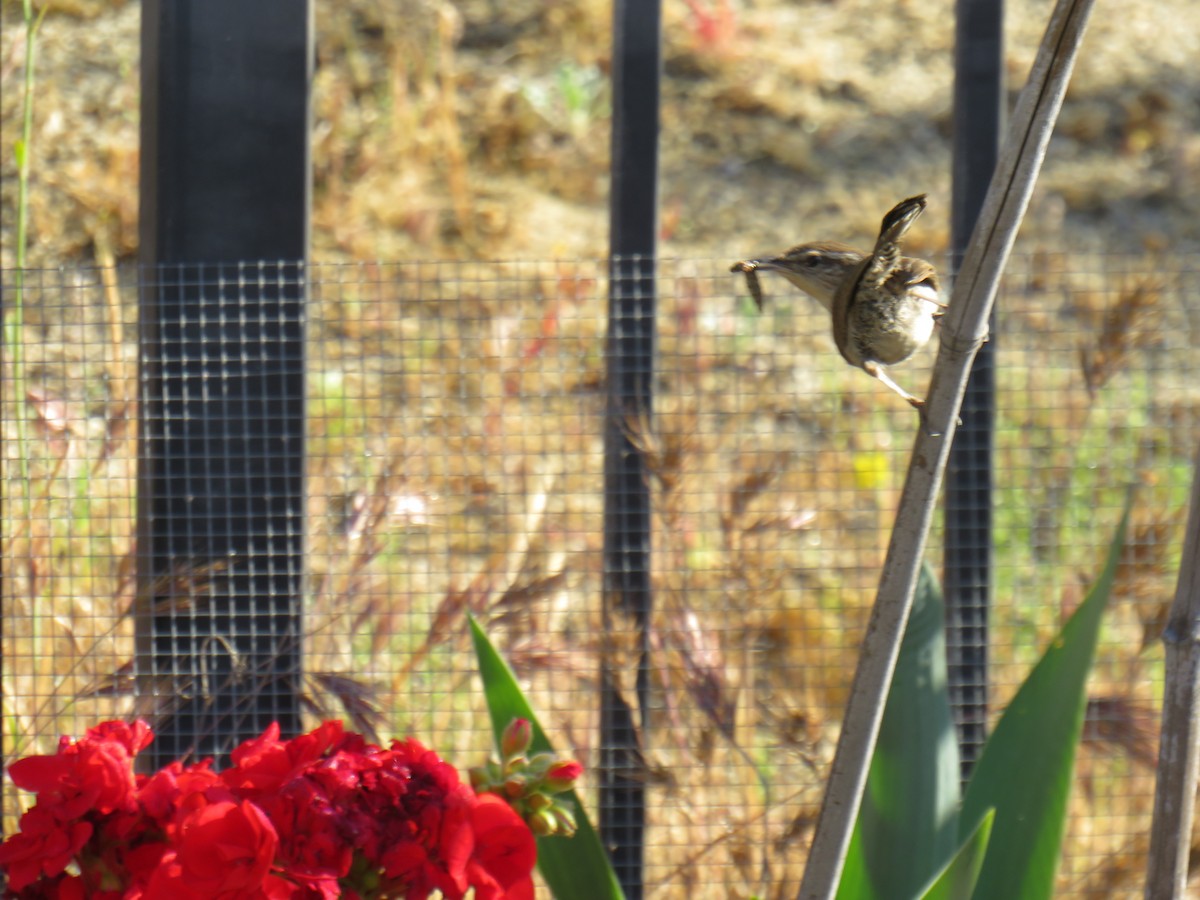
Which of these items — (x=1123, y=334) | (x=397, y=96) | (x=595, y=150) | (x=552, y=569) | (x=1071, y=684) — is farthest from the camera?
(x=595, y=150)

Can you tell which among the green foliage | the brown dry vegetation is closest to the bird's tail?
the green foliage

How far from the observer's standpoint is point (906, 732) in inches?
43.7

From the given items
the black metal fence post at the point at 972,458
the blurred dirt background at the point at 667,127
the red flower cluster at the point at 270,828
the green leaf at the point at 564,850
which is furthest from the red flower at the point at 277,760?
the blurred dirt background at the point at 667,127

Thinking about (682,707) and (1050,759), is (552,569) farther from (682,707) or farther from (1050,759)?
(1050,759)

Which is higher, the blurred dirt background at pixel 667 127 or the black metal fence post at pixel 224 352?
the blurred dirt background at pixel 667 127

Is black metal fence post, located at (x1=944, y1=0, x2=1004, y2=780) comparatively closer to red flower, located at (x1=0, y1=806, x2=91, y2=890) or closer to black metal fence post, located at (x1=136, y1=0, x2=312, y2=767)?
black metal fence post, located at (x1=136, y1=0, x2=312, y2=767)

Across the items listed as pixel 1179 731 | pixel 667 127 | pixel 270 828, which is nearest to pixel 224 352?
pixel 270 828

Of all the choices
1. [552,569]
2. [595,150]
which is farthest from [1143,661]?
[595,150]

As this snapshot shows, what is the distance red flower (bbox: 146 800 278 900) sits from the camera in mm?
724

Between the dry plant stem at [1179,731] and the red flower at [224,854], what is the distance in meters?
0.59

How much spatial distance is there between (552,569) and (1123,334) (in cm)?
67

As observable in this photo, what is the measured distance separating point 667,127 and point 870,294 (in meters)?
2.80

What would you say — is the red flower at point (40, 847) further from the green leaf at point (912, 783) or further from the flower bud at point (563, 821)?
the green leaf at point (912, 783)

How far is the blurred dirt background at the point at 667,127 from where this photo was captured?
3.03 metres
